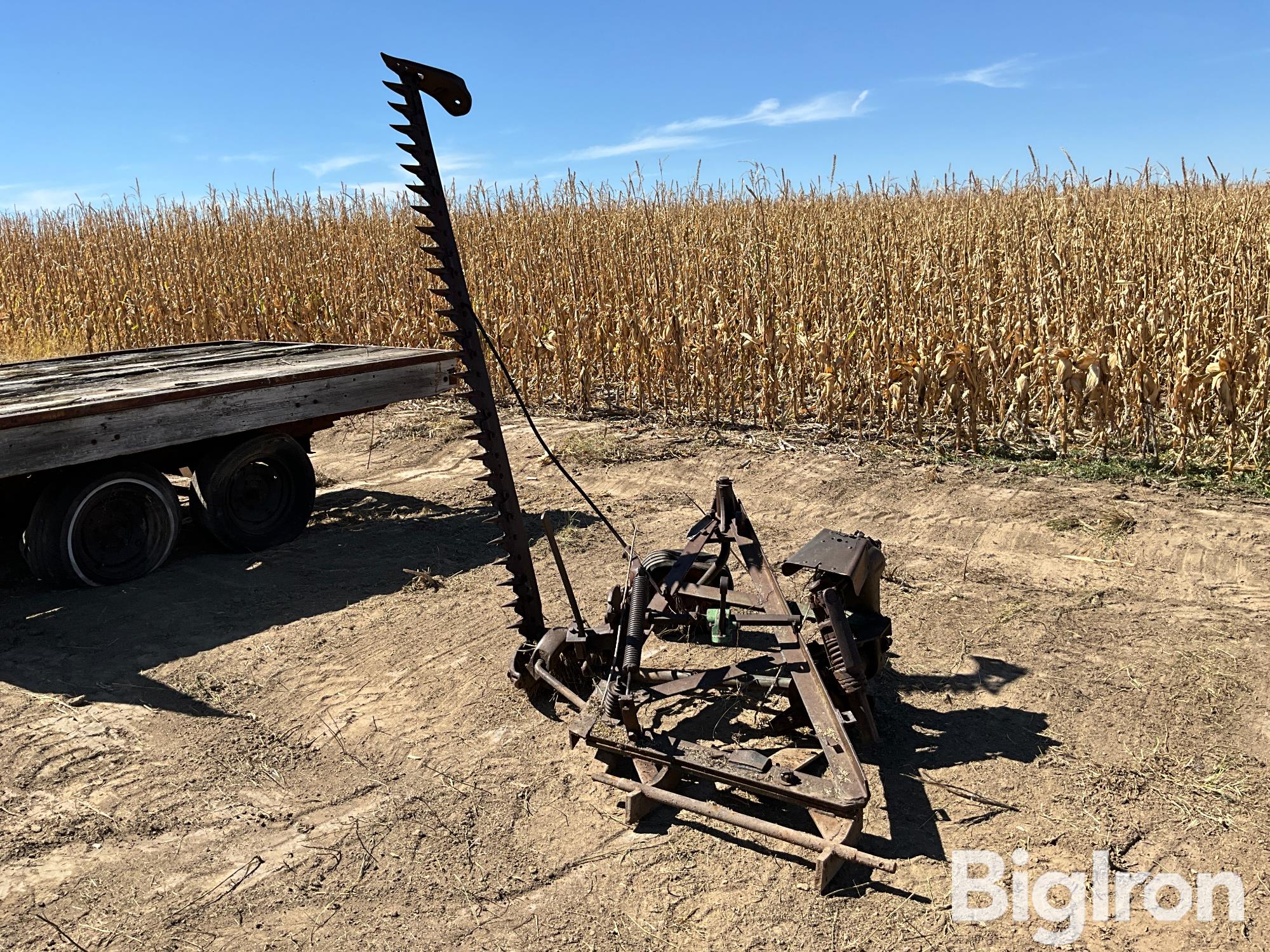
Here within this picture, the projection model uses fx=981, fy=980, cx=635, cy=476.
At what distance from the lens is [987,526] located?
493 centimetres

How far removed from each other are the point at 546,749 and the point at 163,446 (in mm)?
2573

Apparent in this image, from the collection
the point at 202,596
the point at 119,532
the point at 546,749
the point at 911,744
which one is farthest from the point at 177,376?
the point at 911,744

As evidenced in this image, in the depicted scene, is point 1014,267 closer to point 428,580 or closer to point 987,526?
point 987,526

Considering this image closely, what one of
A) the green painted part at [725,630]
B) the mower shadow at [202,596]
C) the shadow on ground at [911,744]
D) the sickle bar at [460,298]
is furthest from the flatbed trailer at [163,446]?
the shadow on ground at [911,744]

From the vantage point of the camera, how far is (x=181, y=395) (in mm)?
4527

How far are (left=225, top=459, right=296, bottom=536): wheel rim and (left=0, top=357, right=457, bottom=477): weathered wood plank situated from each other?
410 millimetres

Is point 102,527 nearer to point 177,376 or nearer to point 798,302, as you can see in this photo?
point 177,376

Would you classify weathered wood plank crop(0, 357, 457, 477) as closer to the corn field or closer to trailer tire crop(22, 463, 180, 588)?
trailer tire crop(22, 463, 180, 588)

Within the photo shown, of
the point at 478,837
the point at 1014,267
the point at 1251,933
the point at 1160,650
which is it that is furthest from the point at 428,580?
the point at 1014,267

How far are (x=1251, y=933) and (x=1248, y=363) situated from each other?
4.40m

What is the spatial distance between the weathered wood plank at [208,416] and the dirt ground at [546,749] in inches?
27.1

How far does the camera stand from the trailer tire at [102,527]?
4.42m

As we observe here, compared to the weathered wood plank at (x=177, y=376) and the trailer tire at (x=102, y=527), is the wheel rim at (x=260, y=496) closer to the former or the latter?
the trailer tire at (x=102, y=527)

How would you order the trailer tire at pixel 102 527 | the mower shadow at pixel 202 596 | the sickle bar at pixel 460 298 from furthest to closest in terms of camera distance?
the trailer tire at pixel 102 527, the mower shadow at pixel 202 596, the sickle bar at pixel 460 298
